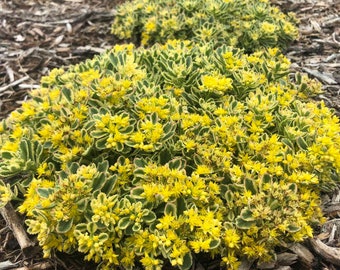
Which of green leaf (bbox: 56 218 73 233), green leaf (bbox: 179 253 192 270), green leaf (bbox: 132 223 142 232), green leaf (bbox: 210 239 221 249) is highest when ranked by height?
green leaf (bbox: 132 223 142 232)

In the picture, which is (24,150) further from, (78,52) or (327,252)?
(78,52)

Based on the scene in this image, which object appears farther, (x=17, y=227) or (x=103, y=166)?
(x=17, y=227)

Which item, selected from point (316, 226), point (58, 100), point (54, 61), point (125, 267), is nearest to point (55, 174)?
point (58, 100)

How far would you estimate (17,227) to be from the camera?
2.77m

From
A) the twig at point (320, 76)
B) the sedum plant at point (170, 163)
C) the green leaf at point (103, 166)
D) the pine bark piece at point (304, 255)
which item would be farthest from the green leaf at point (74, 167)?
the twig at point (320, 76)

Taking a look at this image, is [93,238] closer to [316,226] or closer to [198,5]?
[316,226]

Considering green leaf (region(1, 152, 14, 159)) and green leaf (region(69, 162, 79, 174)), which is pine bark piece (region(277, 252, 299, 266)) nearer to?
green leaf (region(69, 162, 79, 174))

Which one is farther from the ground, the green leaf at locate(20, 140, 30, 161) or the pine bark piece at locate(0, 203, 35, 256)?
the green leaf at locate(20, 140, 30, 161)

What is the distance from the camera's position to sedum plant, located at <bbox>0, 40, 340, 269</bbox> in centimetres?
237

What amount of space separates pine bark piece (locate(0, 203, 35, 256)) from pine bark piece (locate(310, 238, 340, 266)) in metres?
1.81

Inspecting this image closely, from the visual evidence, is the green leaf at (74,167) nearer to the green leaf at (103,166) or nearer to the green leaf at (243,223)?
the green leaf at (103,166)

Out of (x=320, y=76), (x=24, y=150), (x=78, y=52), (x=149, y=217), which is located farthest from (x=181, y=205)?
(x=78, y=52)

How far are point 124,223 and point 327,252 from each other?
127 centimetres

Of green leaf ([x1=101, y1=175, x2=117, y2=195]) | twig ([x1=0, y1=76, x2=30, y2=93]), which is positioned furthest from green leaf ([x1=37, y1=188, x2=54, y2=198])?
twig ([x1=0, y1=76, x2=30, y2=93])
